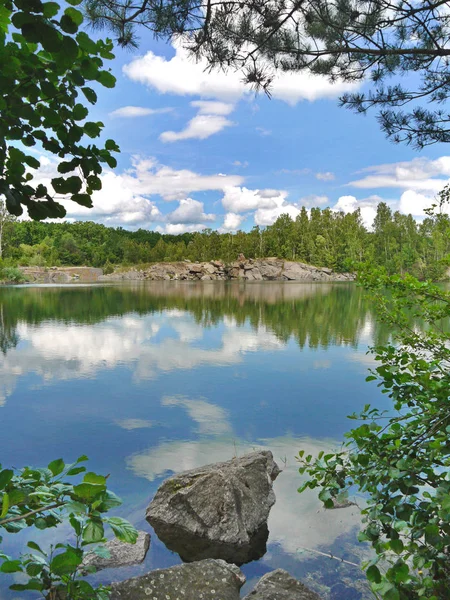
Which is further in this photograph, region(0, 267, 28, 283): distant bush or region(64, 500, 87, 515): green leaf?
region(0, 267, 28, 283): distant bush

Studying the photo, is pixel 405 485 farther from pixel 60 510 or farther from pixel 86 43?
pixel 86 43

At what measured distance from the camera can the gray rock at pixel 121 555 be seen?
3709 millimetres

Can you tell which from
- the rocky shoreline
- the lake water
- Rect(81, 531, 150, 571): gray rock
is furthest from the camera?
the lake water

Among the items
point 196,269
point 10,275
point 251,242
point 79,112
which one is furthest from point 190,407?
point 251,242

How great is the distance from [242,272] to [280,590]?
70.5m

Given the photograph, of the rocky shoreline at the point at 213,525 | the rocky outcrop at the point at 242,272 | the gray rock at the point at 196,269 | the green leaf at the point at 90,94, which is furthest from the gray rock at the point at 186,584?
the gray rock at the point at 196,269

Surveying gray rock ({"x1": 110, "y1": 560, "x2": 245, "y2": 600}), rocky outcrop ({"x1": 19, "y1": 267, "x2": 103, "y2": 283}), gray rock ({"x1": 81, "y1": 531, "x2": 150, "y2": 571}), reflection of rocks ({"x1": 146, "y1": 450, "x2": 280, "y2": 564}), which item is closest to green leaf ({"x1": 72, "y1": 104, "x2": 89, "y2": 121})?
gray rock ({"x1": 110, "y1": 560, "x2": 245, "y2": 600})

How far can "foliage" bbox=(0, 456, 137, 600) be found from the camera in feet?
4.12

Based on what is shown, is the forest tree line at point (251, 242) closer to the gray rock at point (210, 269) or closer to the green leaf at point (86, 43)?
the gray rock at point (210, 269)

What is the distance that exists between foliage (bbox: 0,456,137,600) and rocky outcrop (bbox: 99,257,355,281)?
2743 inches

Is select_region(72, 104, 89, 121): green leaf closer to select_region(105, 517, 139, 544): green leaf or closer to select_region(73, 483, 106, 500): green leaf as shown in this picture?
select_region(73, 483, 106, 500): green leaf

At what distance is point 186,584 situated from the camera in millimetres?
3035

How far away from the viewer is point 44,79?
1280 mm

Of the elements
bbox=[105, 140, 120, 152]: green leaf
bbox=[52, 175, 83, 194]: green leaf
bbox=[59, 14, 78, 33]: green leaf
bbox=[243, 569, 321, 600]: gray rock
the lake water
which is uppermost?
bbox=[59, 14, 78, 33]: green leaf
